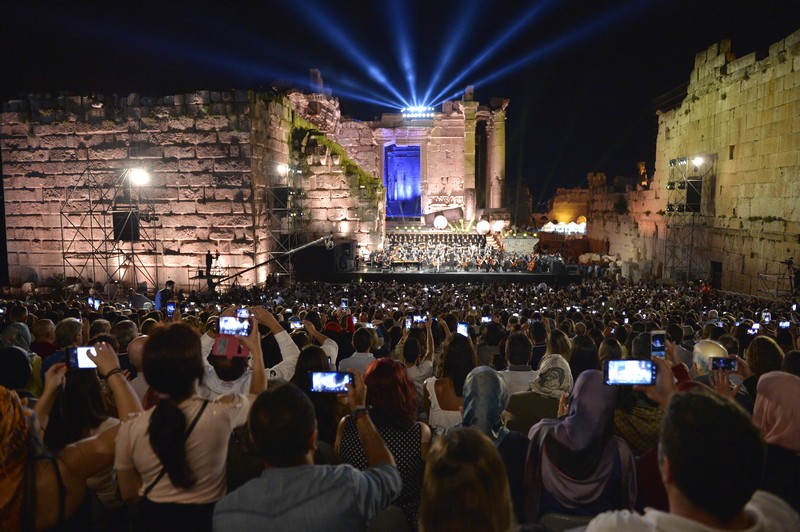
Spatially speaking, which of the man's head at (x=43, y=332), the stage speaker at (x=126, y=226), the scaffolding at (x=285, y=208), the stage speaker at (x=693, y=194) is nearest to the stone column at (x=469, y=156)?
the stage speaker at (x=693, y=194)

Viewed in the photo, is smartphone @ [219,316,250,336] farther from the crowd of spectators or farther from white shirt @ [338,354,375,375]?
white shirt @ [338,354,375,375]

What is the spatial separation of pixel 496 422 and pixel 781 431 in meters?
1.58

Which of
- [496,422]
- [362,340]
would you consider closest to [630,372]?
[496,422]

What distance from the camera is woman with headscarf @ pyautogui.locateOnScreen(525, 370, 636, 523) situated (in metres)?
2.79

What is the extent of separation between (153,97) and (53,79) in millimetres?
5146

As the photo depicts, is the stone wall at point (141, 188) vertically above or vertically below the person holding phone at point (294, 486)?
above

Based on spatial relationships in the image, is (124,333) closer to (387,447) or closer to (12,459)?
(12,459)

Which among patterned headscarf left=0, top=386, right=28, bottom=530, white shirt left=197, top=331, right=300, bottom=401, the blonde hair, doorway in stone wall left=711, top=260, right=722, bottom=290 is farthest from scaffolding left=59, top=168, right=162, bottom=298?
doorway in stone wall left=711, top=260, right=722, bottom=290

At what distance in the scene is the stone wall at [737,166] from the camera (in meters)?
17.8

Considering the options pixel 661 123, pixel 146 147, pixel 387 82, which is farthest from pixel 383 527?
pixel 387 82

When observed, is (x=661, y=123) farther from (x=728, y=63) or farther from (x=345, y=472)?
(x=345, y=472)

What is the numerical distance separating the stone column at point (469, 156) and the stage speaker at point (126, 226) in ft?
74.8

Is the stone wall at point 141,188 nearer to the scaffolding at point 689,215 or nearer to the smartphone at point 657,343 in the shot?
the smartphone at point 657,343

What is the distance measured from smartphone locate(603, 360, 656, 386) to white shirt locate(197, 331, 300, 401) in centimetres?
209
